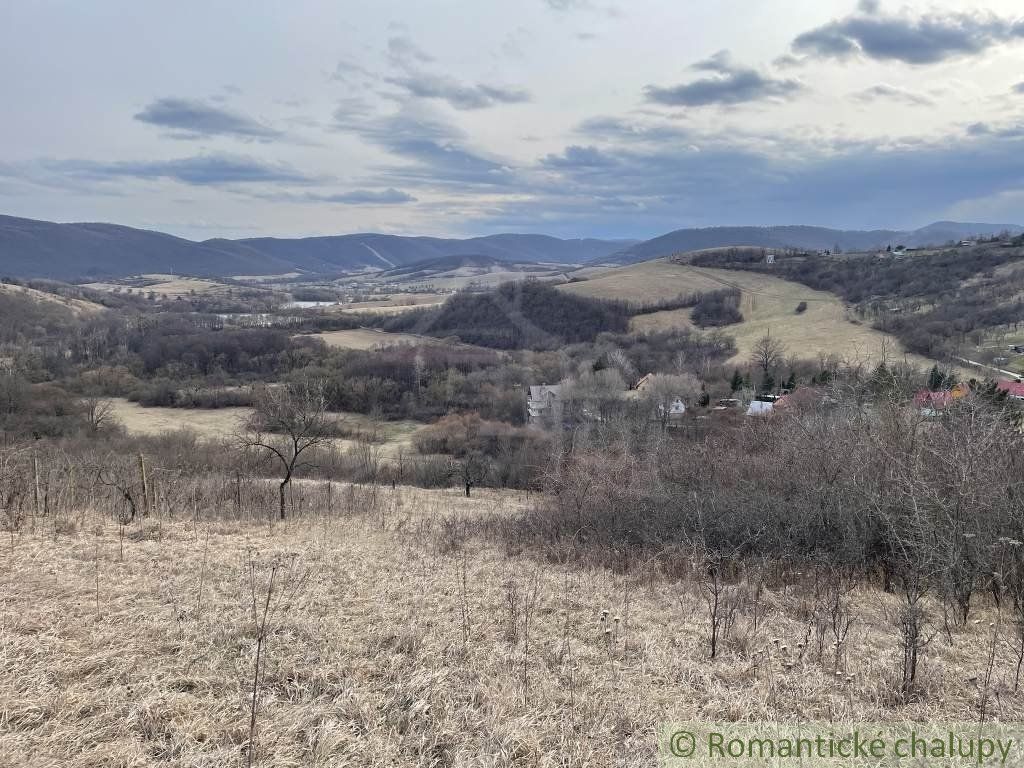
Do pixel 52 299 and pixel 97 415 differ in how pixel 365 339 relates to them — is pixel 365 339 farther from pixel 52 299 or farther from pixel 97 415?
pixel 52 299

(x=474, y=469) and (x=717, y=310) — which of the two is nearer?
(x=474, y=469)

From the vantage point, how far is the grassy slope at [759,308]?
2625 inches

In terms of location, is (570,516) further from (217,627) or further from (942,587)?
(217,627)

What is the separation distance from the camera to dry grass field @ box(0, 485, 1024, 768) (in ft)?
13.3

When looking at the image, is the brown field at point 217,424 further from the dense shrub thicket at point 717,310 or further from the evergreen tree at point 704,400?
the dense shrub thicket at point 717,310

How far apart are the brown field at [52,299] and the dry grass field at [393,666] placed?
124 m

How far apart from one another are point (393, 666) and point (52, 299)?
133620mm

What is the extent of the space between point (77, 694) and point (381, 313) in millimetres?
118160

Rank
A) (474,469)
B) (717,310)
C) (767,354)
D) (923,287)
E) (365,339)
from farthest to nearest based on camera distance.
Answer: (365,339), (717,310), (923,287), (767,354), (474,469)

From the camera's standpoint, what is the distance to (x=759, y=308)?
3659 inches

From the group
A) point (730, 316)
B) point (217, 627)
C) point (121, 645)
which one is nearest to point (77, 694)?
point (121, 645)

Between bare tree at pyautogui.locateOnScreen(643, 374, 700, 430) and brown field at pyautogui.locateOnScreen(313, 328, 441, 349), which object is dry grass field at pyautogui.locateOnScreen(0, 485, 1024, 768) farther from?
brown field at pyautogui.locateOnScreen(313, 328, 441, 349)

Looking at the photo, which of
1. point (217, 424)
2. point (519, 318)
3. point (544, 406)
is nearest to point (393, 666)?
point (544, 406)

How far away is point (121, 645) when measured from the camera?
5223 mm
